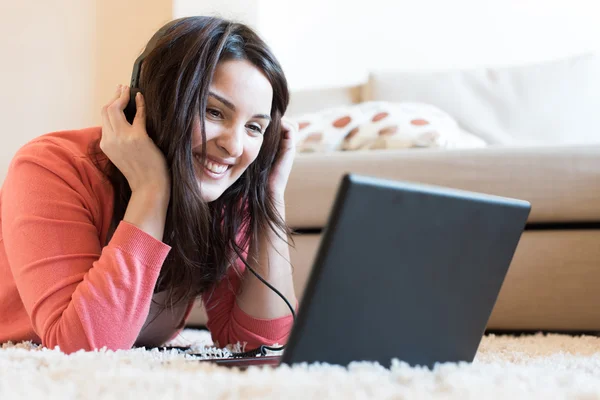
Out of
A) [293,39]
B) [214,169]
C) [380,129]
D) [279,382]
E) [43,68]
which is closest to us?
[279,382]

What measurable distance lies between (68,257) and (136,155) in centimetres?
17

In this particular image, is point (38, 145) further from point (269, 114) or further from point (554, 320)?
point (554, 320)

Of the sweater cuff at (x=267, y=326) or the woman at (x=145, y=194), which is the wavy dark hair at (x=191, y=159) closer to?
the woman at (x=145, y=194)

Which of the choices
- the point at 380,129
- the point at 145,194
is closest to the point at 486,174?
the point at 380,129

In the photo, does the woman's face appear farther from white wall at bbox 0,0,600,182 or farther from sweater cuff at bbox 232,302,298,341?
white wall at bbox 0,0,600,182

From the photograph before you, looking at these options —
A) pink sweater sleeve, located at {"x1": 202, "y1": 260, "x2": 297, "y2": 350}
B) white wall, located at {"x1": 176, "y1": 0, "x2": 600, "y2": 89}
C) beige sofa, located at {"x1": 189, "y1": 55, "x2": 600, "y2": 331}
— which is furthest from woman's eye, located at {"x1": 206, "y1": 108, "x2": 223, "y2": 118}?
white wall, located at {"x1": 176, "y1": 0, "x2": 600, "y2": 89}

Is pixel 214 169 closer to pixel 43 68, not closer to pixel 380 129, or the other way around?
pixel 380 129

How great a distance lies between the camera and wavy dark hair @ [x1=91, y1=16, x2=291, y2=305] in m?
0.96

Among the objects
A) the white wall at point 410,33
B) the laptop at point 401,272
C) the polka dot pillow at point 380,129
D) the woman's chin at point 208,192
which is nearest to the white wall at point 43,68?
the white wall at point 410,33

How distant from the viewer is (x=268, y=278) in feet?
3.91

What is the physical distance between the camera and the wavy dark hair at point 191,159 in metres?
0.96

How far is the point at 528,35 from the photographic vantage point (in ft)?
8.83

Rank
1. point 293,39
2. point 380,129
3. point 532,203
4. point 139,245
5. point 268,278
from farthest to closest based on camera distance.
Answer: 1. point 293,39
2. point 380,129
3. point 532,203
4. point 268,278
5. point 139,245

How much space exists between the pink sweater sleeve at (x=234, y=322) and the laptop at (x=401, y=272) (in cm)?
61
